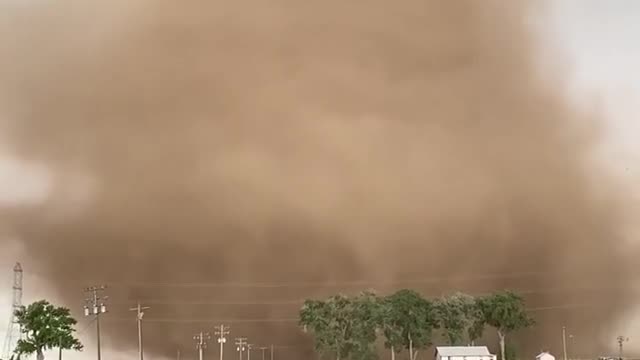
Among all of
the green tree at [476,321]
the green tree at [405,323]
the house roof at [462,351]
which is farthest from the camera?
the green tree at [476,321]

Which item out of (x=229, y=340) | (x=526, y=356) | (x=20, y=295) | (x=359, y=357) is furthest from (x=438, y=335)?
(x=20, y=295)

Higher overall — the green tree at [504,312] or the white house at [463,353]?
the green tree at [504,312]

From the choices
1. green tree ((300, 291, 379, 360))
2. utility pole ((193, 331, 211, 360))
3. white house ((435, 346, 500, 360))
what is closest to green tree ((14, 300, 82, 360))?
utility pole ((193, 331, 211, 360))

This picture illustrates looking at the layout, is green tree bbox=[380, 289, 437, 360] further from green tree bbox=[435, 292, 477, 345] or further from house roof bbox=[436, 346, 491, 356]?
house roof bbox=[436, 346, 491, 356]

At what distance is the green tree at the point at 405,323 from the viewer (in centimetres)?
7825

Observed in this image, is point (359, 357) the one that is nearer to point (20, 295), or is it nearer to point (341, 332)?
point (341, 332)

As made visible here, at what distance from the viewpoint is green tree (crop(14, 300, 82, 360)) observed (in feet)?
212

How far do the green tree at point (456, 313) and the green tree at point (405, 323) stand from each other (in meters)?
2.00

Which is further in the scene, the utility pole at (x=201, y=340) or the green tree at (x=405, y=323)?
the green tree at (x=405, y=323)

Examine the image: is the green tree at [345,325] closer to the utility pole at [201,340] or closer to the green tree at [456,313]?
the green tree at [456,313]

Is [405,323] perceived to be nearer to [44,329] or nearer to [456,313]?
[456,313]

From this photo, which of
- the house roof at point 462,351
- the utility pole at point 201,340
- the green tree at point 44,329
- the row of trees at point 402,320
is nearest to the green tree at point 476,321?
the row of trees at point 402,320

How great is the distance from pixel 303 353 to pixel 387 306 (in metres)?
48.4

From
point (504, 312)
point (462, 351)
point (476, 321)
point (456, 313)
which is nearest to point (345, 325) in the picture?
point (456, 313)
